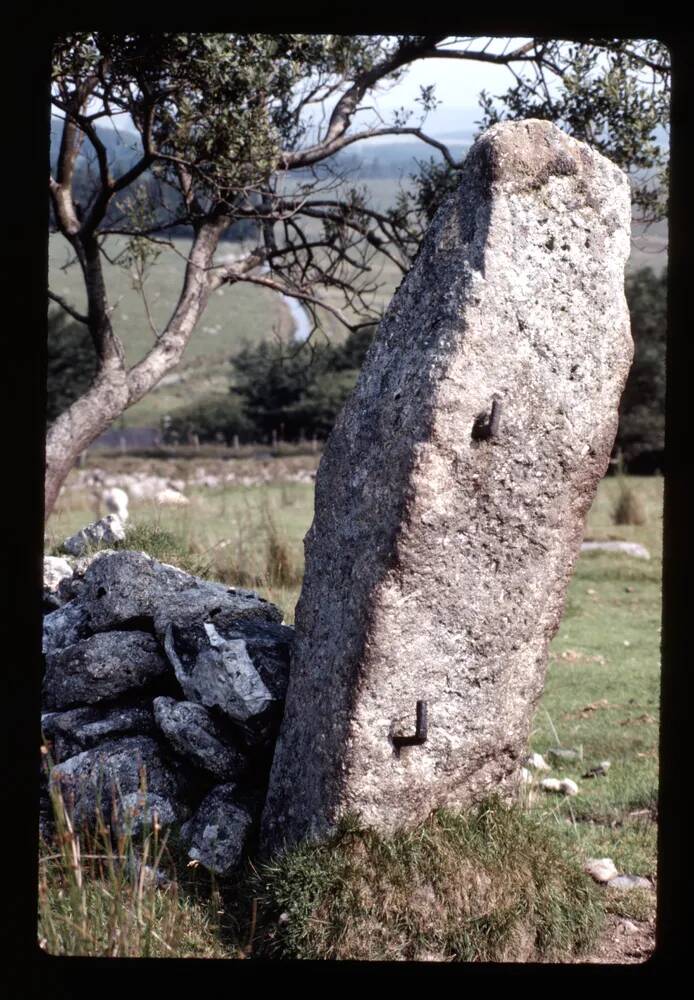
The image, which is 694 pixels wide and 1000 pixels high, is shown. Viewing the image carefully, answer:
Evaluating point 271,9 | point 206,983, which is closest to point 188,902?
point 206,983

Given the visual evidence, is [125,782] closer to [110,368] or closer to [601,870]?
[601,870]

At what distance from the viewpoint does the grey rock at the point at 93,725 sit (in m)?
5.54

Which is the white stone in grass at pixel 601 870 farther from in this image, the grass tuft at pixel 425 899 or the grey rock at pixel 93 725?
the grey rock at pixel 93 725

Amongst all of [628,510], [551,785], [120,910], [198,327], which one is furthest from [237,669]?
[198,327]

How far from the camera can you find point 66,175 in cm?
930

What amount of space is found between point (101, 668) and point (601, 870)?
2.69 metres

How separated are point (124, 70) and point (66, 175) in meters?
1.46

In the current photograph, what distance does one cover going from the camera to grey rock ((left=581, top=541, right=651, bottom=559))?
1430cm

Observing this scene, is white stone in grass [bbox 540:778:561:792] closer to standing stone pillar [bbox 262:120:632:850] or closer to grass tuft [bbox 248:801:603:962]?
standing stone pillar [bbox 262:120:632:850]

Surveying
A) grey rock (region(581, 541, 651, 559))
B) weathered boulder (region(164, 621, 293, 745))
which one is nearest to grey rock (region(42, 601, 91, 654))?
weathered boulder (region(164, 621, 293, 745))

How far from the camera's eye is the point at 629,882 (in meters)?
5.29

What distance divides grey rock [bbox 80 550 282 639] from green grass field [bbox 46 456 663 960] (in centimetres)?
A: 148

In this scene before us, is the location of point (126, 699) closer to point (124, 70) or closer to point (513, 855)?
point (513, 855)

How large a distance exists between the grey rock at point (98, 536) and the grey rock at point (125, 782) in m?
3.50
